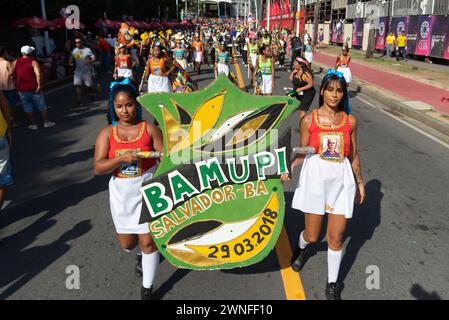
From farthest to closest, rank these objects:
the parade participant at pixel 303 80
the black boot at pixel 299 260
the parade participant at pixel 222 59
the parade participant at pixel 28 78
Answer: the parade participant at pixel 222 59 → the parade participant at pixel 28 78 → the parade participant at pixel 303 80 → the black boot at pixel 299 260

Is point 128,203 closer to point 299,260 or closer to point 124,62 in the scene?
point 299,260

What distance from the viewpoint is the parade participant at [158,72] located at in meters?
8.69

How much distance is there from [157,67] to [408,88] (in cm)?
965

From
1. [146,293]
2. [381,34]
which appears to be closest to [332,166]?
[146,293]

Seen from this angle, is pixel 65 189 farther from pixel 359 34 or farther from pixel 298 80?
pixel 359 34

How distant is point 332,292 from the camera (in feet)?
10.8

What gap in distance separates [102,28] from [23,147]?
867 inches

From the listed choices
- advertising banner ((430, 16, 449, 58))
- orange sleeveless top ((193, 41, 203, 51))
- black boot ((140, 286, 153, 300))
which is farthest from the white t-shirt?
advertising banner ((430, 16, 449, 58))

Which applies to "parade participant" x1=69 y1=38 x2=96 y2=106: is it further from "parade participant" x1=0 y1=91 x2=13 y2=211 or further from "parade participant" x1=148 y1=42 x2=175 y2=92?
"parade participant" x1=0 y1=91 x2=13 y2=211

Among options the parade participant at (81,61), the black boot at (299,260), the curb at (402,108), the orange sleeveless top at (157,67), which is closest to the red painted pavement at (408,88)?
the curb at (402,108)

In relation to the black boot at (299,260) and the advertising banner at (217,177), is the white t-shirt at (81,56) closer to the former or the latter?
the advertising banner at (217,177)

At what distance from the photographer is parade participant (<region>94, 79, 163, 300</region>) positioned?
2.98 metres

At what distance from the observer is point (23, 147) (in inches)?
303

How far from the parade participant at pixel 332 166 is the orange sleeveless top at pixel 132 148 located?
3.61 ft
